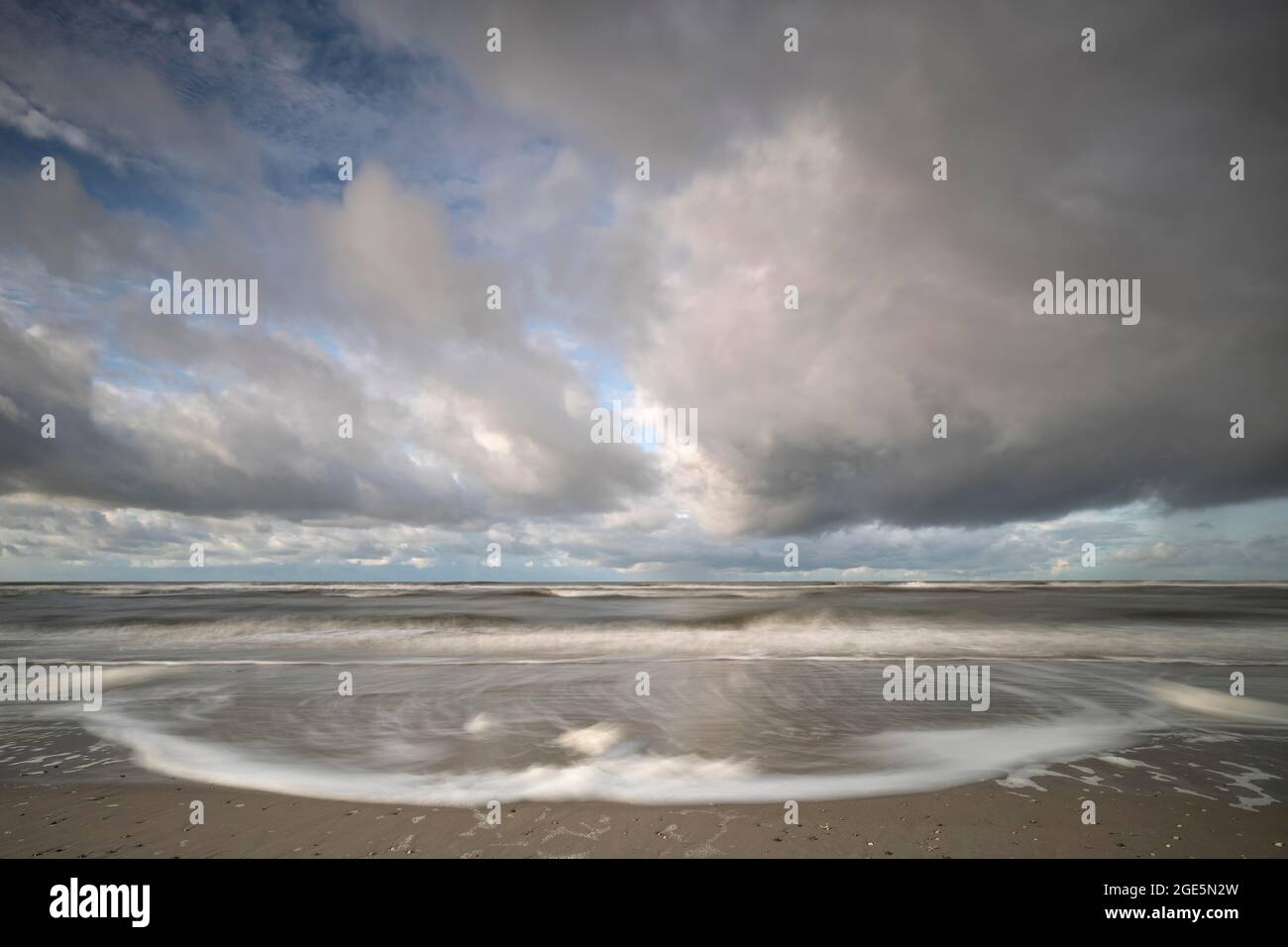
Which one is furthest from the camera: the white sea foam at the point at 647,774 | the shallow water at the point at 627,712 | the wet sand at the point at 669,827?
the shallow water at the point at 627,712

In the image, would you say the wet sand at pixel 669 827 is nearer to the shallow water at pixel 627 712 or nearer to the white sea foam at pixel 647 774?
the white sea foam at pixel 647 774

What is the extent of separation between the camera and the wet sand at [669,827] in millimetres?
5172

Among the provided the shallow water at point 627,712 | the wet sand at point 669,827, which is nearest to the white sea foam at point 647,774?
the shallow water at point 627,712

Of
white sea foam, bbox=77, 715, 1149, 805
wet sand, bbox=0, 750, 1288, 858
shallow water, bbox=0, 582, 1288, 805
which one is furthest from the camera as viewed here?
shallow water, bbox=0, 582, 1288, 805

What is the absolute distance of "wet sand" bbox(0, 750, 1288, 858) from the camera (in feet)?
17.0

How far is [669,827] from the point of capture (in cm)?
563

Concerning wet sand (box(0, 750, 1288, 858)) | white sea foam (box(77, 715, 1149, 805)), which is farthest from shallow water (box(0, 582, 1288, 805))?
wet sand (box(0, 750, 1288, 858))

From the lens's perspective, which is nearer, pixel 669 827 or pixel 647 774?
pixel 669 827

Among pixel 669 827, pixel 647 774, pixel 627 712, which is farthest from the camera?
pixel 627 712

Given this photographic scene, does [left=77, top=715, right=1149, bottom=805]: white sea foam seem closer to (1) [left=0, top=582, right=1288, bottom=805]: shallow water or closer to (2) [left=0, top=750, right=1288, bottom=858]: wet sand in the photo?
(1) [left=0, top=582, right=1288, bottom=805]: shallow water

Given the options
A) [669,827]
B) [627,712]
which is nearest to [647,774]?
[669,827]

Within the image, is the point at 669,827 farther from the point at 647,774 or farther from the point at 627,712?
the point at 627,712

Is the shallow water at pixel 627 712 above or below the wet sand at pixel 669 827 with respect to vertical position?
below
